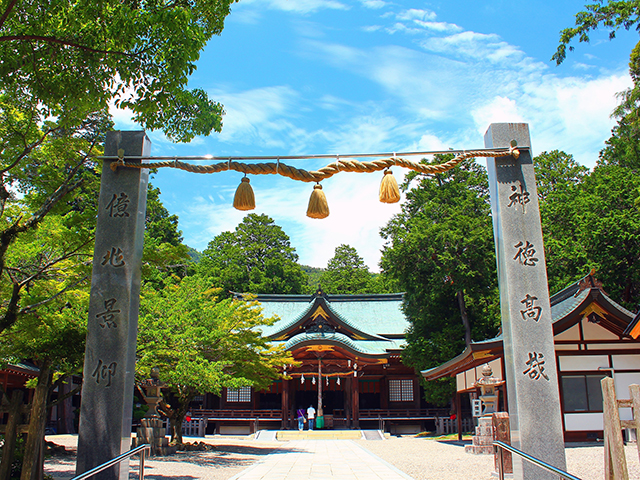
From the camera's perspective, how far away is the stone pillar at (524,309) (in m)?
4.70

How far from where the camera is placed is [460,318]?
845 inches

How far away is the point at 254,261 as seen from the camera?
139 ft

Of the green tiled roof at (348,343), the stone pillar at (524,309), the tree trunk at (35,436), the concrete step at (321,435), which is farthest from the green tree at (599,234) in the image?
the tree trunk at (35,436)

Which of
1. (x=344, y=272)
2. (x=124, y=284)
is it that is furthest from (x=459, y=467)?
(x=344, y=272)

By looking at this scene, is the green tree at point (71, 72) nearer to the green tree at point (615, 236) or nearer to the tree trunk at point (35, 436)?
the tree trunk at point (35, 436)

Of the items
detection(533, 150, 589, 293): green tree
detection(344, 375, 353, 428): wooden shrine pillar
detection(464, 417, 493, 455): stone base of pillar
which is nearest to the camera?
detection(464, 417, 493, 455): stone base of pillar

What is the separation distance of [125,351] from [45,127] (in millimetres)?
4183

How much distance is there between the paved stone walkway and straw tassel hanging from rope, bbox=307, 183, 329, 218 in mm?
5156

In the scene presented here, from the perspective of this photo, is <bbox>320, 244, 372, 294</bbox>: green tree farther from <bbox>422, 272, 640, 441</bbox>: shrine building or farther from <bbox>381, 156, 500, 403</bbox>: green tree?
<bbox>422, 272, 640, 441</bbox>: shrine building

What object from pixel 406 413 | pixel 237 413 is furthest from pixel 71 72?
pixel 406 413

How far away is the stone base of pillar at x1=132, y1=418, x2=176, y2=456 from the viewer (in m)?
11.5

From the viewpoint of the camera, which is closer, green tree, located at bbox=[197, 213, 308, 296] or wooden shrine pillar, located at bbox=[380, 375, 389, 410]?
wooden shrine pillar, located at bbox=[380, 375, 389, 410]

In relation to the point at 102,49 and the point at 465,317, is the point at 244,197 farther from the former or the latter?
the point at 465,317

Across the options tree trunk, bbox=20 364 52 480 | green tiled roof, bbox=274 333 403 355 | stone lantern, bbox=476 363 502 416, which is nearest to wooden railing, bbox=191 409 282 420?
green tiled roof, bbox=274 333 403 355
